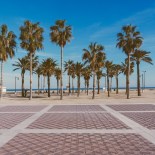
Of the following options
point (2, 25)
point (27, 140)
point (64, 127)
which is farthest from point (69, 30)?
point (27, 140)

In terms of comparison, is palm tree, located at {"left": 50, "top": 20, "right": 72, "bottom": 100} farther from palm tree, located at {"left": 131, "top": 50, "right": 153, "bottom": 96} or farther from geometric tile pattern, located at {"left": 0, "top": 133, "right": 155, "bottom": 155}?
geometric tile pattern, located at {"left": 0, "top": 133, "right": 155, "bottom": 155}

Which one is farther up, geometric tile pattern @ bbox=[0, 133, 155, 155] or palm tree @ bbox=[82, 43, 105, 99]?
palm tree @ bbox=[82, 43, 105, 99]

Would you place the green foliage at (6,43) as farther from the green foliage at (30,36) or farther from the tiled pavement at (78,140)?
the tiled pavement at (78,140)

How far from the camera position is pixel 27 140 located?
9.15 meters

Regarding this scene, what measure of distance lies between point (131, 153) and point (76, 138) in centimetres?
275

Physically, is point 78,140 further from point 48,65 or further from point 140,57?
point 48,65

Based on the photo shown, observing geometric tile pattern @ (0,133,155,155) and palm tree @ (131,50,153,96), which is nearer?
geometric tile pattern @ (0,133,155,155)

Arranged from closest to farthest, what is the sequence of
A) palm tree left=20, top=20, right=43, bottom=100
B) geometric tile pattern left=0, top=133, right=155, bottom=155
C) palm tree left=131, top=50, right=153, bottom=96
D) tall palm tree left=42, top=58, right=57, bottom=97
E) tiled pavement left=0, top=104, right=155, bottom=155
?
geometric tile pattern left=0, top=133, right=155, bottom=155, tiled pavement left=0, top=104, right=155, bottom=155, palm tree left=20, top=20, right=43, bottom=100, palm tree left=131, top=50, right=153, bottom=96, tall palm tree left=42, top=58, right=57, bottom=97

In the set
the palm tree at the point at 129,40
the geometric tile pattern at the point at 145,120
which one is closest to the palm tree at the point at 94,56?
the palm tree at the point at 129,40

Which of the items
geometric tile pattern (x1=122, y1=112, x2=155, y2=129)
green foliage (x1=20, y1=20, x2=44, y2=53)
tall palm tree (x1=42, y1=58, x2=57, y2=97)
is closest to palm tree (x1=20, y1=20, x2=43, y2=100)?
green foliage (x1=20, y1=20, x2=44, y2=53)

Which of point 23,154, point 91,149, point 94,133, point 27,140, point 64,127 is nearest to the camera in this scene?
point 23,154

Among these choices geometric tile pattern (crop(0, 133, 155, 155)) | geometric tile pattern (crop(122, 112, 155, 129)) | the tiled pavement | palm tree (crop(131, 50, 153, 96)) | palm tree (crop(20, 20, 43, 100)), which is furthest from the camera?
palm tree (crop(131, 50, 153, 96))

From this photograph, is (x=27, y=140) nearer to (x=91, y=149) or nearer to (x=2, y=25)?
(x=91, y=149)

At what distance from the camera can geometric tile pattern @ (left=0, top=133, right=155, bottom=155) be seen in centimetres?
744
